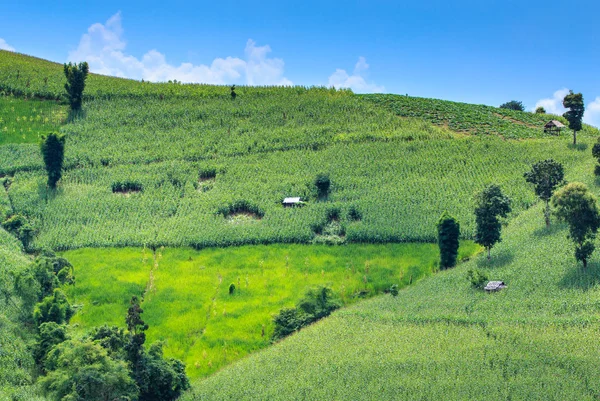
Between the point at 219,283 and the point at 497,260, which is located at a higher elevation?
the point at 497,260

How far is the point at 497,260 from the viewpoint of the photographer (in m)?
74.4

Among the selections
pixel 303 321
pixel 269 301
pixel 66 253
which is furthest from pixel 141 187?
pixel 303 321

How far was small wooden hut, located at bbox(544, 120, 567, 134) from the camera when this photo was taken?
122762 mm

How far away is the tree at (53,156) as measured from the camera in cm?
10125

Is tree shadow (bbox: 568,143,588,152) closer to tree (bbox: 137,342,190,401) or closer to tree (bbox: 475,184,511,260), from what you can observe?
tree (bbox: 475,184,511,260)

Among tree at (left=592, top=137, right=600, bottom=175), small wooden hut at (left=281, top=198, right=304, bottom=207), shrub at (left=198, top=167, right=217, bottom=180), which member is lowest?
small wooden hut at (left=281, top=198, right=304, bottom=207)

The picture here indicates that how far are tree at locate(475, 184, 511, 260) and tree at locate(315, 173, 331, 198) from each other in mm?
27650

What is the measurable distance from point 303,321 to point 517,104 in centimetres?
12824

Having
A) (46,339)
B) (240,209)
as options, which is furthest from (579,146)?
(46,339)

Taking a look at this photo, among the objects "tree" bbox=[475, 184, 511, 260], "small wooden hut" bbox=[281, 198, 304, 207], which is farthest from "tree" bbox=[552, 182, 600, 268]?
"small wooden hut" bbox=[281, 198, 304, 207]

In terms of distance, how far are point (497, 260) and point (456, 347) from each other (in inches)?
802

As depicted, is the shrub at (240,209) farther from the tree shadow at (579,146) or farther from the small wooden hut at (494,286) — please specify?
the tree shadow at (579,146)

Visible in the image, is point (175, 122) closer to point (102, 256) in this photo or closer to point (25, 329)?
point (102, 256)

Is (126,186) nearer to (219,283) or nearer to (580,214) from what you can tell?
(219,283)
